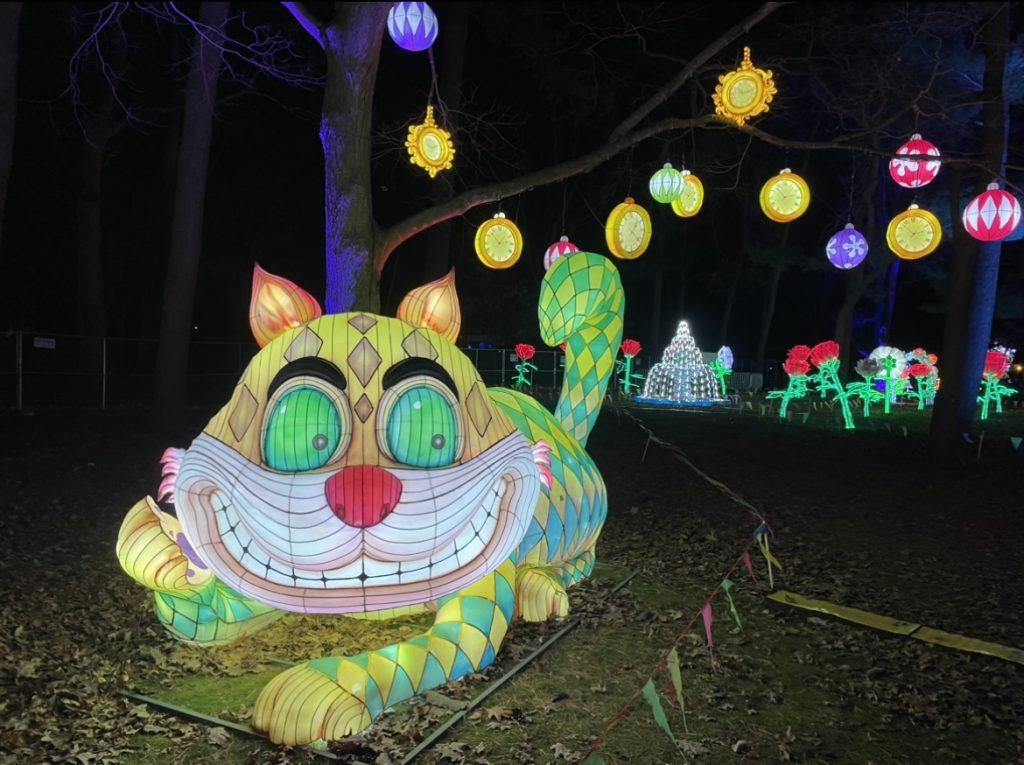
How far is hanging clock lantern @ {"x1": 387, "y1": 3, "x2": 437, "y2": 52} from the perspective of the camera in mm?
6379

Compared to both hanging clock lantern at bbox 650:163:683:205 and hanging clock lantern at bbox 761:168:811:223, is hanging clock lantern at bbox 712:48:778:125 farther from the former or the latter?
hanging clock lantern at bbox 650:163:683:205

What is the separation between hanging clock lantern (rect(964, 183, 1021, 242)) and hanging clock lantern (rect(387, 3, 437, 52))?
6652mm

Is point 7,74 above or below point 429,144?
above

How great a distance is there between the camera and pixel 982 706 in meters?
3.76

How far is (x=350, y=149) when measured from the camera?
605cm

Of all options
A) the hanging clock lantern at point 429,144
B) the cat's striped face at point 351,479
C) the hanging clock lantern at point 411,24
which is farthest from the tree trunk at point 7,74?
the cat's striped face at point 351,479

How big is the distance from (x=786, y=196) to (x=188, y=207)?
8.28 metres

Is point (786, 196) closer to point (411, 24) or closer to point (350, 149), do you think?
point (411, 24)

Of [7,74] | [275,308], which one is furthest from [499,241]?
[275,308]

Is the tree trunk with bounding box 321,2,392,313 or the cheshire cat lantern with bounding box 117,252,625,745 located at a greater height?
the tree trunk with bounding box 321,2,392,313

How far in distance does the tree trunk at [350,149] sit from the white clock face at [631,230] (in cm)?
369

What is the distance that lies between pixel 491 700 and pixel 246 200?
21.4 meters

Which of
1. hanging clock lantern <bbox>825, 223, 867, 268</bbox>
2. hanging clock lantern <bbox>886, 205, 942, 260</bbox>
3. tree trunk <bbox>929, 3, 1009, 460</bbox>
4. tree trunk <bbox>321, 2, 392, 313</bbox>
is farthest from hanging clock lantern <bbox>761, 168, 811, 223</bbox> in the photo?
tree trunk <bbox>321, 2, 392, 313</bbox>

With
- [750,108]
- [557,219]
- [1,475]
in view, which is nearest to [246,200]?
[557,219]
